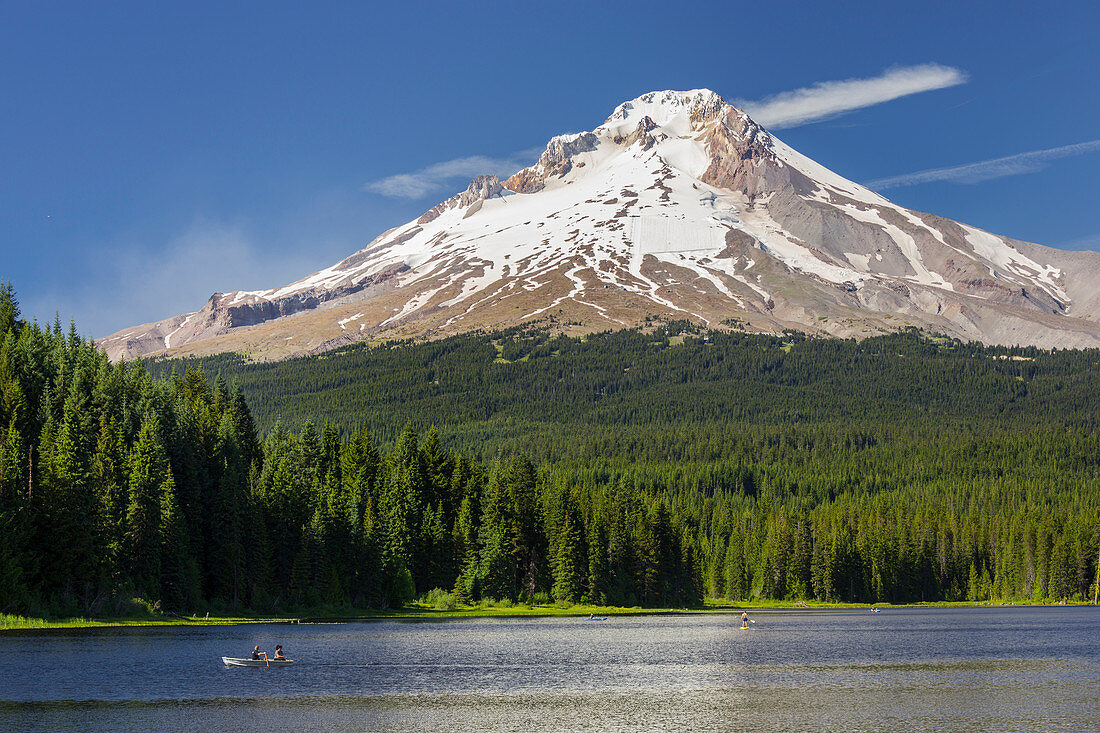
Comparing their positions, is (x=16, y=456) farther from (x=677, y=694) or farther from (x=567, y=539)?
(x=567, y=539)

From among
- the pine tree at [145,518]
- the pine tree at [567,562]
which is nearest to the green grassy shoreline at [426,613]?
the pine tree at [567,562]

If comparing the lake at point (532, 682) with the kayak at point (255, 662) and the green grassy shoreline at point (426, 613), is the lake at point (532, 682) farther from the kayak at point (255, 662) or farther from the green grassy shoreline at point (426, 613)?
the green grassy shoreline at point (426, 613)

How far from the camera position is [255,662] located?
68.1 metres

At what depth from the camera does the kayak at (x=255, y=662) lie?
219ft

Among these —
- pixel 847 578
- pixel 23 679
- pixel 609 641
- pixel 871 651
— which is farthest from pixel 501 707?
pixel 847 578

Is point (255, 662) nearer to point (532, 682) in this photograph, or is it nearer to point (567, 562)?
point (532, 682)

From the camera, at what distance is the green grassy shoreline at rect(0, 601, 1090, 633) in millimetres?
84750

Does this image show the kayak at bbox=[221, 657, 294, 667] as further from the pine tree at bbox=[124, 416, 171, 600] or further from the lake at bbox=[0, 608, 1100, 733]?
the pine tree at bbox=[124, 416, 171, 600]

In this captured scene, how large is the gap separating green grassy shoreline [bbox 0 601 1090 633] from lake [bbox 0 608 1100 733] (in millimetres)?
2476

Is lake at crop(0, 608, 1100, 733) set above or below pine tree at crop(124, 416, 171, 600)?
below

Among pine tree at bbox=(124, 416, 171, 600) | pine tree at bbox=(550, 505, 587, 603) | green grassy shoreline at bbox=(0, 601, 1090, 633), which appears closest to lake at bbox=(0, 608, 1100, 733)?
green grassy shoreline at bbox=(0, 601, 1090, 633)

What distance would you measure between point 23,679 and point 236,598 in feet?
159

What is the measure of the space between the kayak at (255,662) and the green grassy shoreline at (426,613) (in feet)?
74.9

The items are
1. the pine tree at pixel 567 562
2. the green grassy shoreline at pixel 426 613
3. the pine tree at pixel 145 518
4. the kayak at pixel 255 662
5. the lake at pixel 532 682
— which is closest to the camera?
the lake at pixel 532 682
